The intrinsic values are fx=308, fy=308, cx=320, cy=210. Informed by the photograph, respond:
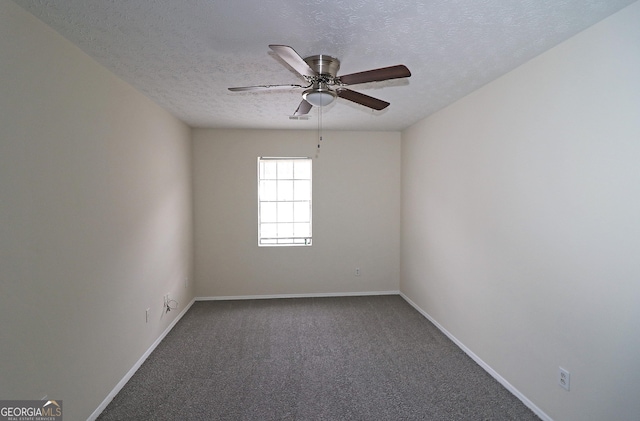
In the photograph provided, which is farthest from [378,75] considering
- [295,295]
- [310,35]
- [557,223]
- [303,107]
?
[295,295]

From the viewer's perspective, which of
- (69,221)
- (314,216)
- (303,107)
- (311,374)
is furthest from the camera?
(314,216)

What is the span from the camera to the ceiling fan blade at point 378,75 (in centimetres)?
172

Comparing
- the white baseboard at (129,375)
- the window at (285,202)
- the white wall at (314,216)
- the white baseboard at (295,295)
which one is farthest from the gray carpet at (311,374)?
the window at (285,202)

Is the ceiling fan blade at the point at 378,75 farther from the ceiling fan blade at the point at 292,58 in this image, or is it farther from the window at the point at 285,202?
the window at the point at 285,202

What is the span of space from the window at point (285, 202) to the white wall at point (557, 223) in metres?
2.16

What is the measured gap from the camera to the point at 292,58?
1.63 metres

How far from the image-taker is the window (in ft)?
15.1

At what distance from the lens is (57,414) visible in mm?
1771

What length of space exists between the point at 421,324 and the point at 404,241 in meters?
1.27

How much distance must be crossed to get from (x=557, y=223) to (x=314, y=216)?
3037mm

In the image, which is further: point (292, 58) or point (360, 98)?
point (360, 98)

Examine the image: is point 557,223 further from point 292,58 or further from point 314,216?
point 314,216

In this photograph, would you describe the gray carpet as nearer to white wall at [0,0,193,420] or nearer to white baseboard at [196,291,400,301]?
white wall at [0,0,193,420]

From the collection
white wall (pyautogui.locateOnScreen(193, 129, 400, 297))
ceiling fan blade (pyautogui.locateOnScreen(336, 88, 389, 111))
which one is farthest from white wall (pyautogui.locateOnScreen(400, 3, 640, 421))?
white wall (pyautogui.locateOnScreen(193, 129, 400, 297))
